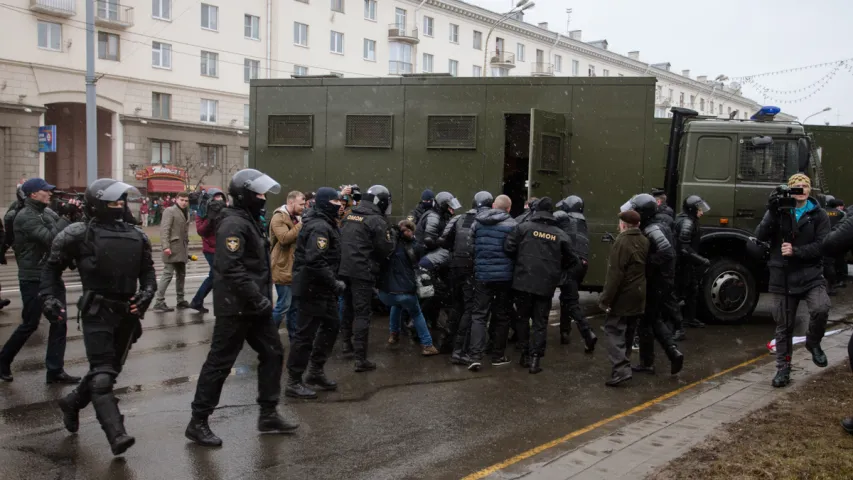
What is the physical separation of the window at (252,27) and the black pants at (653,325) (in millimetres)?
39127

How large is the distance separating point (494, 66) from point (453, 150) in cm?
4822

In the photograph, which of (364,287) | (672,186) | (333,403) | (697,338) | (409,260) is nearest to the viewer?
(333,403)

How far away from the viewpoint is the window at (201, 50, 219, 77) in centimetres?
4159

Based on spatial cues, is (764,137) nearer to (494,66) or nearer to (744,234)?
(744,234)

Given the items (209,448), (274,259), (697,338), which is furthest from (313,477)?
(697,338)

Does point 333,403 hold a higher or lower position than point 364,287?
lower

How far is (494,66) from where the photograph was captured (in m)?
58.1

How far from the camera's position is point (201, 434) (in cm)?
540

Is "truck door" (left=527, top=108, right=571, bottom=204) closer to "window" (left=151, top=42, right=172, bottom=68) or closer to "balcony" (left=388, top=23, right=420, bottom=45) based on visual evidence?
"window" (left=151, top=42, right=172, bottom=68)

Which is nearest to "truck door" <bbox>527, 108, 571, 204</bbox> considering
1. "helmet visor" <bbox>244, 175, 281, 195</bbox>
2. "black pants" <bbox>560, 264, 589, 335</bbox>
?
"black pants" <bbox>560, 264, 589, 335</bbox>

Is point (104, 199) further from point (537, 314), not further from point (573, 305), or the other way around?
point (573, 305)

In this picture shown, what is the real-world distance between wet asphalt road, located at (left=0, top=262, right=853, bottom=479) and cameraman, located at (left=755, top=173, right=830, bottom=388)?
41.5 inches

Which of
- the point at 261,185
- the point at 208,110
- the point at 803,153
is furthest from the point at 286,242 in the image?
the point at 208,110

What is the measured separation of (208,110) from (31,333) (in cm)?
3737
